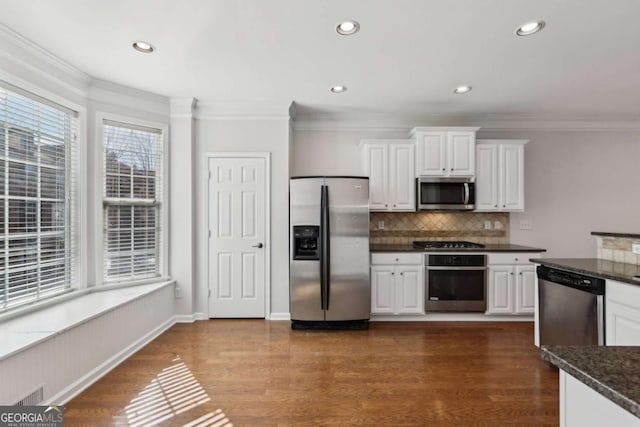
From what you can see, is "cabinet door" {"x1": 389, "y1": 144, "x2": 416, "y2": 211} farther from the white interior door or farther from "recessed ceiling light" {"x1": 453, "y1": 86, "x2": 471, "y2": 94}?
the white interior door

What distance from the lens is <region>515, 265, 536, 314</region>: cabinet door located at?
3.60m

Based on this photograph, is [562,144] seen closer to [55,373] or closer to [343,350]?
[343,350]

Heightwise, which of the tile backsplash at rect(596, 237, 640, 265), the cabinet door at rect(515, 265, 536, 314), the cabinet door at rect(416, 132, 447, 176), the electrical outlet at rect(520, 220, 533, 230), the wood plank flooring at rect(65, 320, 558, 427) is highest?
the cabinet door at rect(416, 132, 447, 176)

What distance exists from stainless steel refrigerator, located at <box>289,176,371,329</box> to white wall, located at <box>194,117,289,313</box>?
0.26 m

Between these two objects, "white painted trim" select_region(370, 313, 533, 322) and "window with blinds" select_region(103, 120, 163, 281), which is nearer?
"window with blinds" select_region(103, 120, 163, 281)

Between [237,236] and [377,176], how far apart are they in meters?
1.85

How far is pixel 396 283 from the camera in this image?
3639 millimetres

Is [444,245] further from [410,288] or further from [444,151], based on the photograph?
[444,151]

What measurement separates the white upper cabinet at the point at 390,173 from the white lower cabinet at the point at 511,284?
1.23m

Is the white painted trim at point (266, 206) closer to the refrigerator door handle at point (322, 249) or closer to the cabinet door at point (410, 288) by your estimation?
the refrigerator door handle at point (322, 249)

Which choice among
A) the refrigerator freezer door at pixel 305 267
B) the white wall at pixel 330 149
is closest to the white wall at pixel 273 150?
the refrigerator freezer door at pixel 305 267

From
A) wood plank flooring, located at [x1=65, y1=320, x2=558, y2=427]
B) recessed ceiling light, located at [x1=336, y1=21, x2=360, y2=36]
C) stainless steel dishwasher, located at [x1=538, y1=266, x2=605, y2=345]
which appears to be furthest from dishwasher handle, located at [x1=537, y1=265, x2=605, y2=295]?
recessed ceiling light, located at [x1=336, y1=21, x2=360, y2=36]

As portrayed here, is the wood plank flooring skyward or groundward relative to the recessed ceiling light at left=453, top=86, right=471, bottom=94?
groundward

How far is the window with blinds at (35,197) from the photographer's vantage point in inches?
89.0
